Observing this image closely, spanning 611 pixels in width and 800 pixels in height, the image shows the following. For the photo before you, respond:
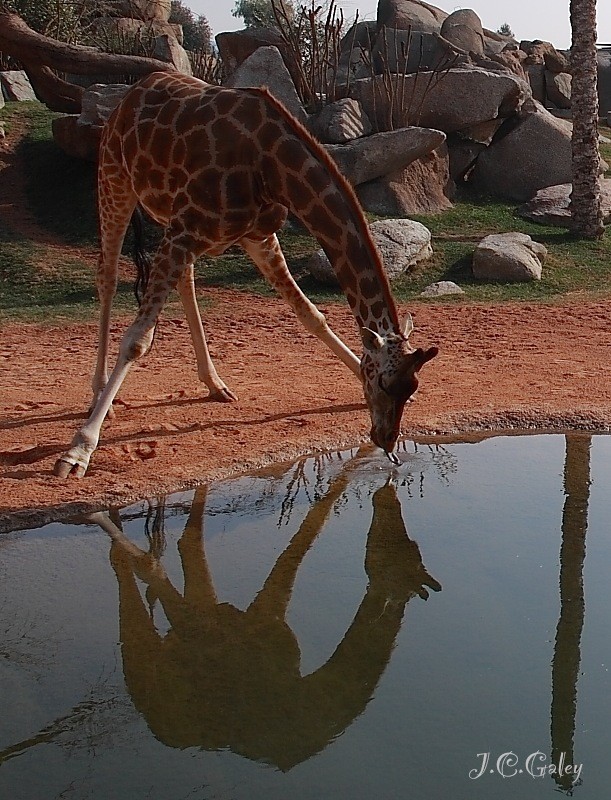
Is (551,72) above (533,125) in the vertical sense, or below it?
above

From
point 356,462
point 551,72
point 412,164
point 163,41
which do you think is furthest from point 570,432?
point 551,72

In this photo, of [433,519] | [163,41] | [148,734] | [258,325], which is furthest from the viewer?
[163,41]

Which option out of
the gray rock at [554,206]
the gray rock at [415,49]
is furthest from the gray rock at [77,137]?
the gray rock at [415,49]

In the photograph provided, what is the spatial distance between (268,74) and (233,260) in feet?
13.2

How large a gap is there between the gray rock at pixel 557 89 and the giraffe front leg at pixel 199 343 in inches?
666

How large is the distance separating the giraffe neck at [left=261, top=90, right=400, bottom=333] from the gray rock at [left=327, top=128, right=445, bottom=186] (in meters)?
8.21

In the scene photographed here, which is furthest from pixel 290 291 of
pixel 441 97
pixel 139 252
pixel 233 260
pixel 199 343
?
pixel 441 97

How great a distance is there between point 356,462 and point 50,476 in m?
1.79

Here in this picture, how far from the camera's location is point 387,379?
4.92 m

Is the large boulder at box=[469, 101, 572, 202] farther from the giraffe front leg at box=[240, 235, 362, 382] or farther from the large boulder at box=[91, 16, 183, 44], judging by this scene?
the giraffe front leg at box=[240, 235, 362, 382]

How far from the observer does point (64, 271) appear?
39.2ft

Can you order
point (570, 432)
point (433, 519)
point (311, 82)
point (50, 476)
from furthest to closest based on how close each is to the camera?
point (311, 82), point (570, 432), point (50, 476), point (433, 519)

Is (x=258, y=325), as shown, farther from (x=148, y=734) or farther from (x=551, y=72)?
(x=551, y=72)

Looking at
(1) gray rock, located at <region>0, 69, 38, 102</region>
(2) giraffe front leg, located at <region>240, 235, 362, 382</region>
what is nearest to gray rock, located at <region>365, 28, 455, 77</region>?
(1) gray rock, located at <region>0, 69, 38, 102</region>
